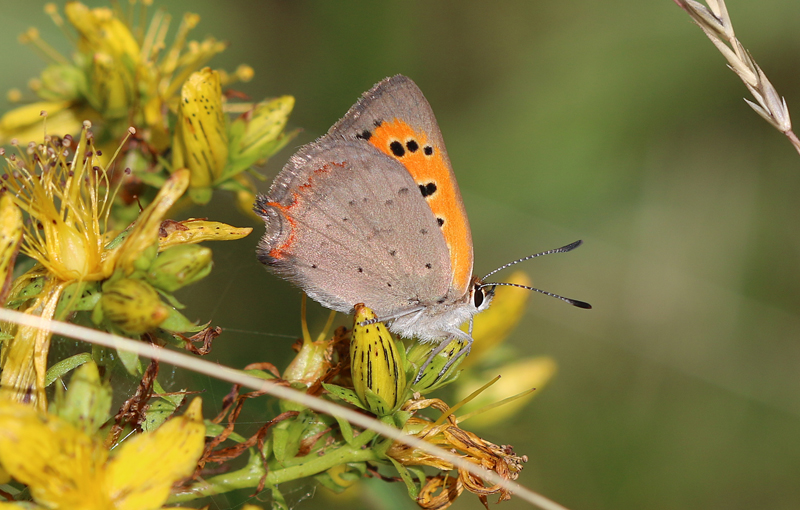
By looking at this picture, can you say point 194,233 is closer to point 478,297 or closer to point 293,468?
point 293,468

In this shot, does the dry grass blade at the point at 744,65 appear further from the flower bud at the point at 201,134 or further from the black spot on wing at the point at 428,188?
the flower bud at the point at 201,134

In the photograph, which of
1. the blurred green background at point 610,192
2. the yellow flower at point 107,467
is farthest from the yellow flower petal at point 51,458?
the blurred green background at point 610,192

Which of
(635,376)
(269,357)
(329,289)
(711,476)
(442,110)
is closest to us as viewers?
(329,289)

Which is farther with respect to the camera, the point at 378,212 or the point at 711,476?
the point at 711,476

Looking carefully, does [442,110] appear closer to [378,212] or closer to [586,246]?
[586,246]

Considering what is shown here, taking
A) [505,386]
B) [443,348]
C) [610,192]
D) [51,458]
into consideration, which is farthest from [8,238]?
[610,192]

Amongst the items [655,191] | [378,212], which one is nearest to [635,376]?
[655,191]
